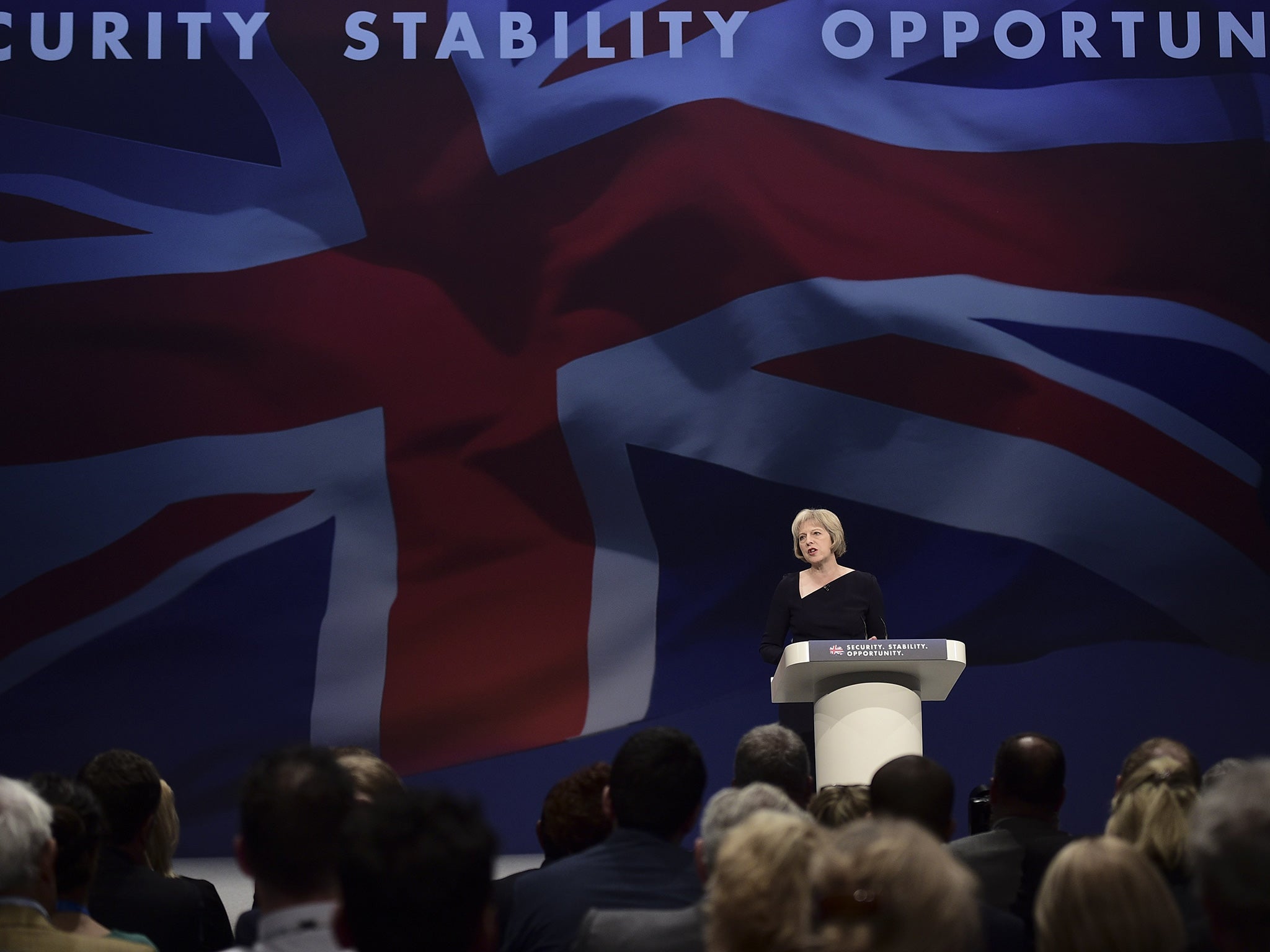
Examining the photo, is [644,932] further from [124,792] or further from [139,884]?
[124,792]

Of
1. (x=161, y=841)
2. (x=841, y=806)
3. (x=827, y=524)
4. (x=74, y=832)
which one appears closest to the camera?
(x=74, y=832)

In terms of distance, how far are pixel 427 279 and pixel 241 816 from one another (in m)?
5.23

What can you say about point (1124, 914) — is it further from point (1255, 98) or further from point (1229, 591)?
point (1255, 98)

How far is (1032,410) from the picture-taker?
666 cm

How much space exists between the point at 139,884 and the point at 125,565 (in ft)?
13.5

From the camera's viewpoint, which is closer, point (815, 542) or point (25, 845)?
point (25, 845)

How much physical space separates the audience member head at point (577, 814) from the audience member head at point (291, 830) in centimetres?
122

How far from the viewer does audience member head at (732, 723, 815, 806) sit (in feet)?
9.99

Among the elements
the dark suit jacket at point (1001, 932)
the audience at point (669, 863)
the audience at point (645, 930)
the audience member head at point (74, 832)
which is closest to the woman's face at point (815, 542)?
the audience at point (669, 863)

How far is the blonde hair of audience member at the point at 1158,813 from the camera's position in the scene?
2.49 meters

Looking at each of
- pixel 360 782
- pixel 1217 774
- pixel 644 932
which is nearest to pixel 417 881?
pixel 644 932

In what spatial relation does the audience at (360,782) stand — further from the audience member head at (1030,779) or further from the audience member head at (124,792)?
the audience member head at (1030,779)

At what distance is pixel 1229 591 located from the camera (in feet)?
21.4

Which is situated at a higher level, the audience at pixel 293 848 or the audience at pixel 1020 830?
the audience at pixel 293 848
